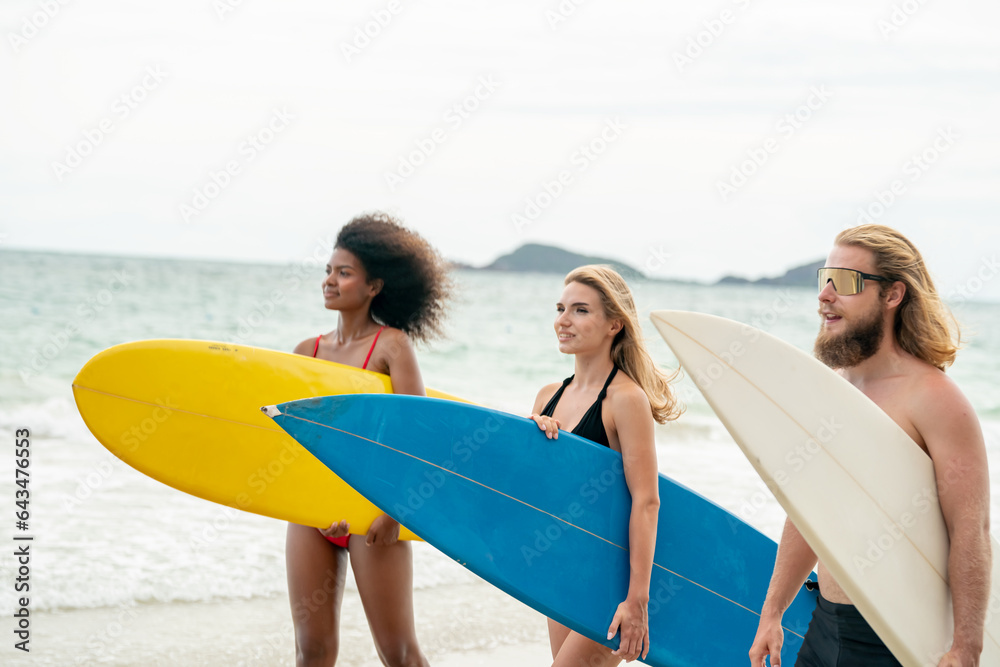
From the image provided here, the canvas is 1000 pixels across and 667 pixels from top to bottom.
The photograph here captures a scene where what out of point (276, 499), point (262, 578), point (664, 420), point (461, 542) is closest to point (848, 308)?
point (664, 420)

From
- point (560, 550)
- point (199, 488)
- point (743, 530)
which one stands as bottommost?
point (199, 488)

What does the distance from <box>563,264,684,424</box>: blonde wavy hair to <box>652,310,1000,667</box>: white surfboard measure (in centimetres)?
47

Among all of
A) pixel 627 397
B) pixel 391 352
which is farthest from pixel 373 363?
pixel 627 397

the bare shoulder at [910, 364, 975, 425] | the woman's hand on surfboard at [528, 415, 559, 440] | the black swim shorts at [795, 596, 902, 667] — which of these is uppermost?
the bare shoulder at [910, 364, 975, 425]

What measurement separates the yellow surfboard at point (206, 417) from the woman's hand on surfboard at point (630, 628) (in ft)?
3.31

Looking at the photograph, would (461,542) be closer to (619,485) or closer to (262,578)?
(619,485)

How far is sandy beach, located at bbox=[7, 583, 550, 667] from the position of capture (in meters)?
3.64

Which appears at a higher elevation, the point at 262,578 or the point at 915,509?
the point at 915,509

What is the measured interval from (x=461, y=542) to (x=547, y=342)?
13.7 metres

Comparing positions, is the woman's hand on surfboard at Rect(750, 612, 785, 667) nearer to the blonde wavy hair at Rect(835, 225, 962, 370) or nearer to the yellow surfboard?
the blonde wavy hair at Rect(835, 225, 962, 370)

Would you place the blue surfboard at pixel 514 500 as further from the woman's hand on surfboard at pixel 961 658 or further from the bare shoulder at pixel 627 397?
the woman's hand on surfboard at pixel 961 658

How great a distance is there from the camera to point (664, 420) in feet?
8.44

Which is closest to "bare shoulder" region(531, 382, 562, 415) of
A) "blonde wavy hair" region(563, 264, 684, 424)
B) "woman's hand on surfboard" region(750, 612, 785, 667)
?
"blonde wavy hair" region(563, 264, 684, 424)

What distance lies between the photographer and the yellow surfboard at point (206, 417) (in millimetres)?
3072
